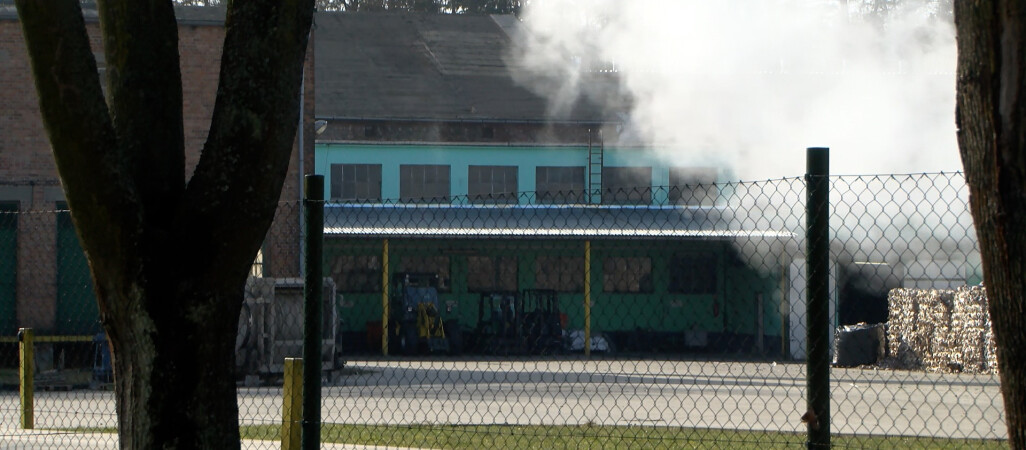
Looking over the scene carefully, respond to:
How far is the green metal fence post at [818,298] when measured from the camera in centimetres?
431

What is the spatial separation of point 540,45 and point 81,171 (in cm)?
3603

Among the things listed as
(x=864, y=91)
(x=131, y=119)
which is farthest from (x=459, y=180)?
(x=131, y=119)

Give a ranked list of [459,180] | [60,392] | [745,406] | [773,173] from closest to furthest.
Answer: [745,406], [60,392], [773,173], [459,180]

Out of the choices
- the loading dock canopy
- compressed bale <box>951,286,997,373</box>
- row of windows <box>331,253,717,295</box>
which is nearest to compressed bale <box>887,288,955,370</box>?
compressed bale <box>951,286,997,373</box>

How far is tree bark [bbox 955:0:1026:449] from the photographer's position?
278 cm

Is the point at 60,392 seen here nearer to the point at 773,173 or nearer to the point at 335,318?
the point at 335,318

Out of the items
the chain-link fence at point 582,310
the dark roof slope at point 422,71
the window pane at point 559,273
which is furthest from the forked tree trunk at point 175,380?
the dark roof slope at point 422,71

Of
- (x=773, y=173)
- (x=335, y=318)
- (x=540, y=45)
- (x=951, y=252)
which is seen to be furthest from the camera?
(x=540, y=45)

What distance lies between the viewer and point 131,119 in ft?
12.8

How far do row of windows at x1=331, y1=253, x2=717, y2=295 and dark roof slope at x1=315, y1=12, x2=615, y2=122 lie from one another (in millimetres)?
7212

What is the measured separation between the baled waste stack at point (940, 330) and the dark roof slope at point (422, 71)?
1322cm

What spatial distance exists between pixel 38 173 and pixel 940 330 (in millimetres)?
17729

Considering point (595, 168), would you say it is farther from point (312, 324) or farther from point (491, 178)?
point (312, 324)

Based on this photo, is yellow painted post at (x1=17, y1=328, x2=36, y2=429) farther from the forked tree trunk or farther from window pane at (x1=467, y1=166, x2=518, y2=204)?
window pane at (x1=467, y1=166, x2=518, y2=204)
